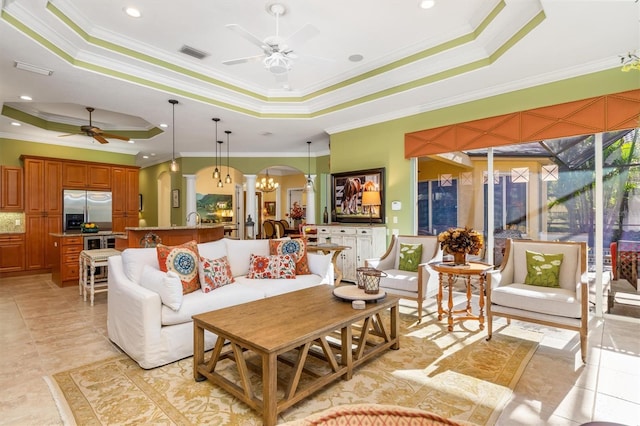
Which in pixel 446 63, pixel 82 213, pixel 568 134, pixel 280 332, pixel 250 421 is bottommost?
pixel 250 421

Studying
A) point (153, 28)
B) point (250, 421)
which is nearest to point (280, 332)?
point (250, 421)

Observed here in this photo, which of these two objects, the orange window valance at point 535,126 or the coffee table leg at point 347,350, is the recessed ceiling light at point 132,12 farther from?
the orange window valance at point 535,126

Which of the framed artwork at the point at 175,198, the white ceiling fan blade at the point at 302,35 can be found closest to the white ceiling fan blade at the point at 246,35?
the white ceiling fan blade at the point at 302,35

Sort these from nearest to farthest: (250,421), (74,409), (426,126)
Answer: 1. (250,421)
2. (74,409)
3. (426,126)

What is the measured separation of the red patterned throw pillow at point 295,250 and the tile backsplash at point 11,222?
599 cm

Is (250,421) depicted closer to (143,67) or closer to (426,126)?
(143,67)

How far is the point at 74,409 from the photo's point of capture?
2.15 meters

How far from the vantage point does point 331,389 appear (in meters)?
2.35

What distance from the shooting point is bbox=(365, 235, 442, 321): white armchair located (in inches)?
150

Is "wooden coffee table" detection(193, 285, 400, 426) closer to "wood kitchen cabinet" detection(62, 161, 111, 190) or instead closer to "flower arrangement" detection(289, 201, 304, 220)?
"wood kitchen cabinet" detection(62, 161, 111, 190)

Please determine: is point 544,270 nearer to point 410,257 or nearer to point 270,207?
point 410,257

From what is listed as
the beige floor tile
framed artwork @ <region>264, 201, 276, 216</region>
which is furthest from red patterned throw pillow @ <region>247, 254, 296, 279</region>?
framed artwork @ <region>264, 201, 276, 216</region>

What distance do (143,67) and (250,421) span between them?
419 centimetres

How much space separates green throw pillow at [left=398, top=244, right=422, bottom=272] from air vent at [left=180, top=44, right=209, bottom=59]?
142 inches
